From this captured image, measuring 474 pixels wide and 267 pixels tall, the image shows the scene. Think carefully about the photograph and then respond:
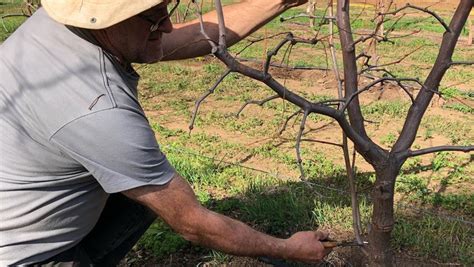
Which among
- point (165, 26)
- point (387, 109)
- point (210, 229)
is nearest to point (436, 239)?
point (210, 229)

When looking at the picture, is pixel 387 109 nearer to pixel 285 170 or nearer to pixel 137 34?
pixel 285 170

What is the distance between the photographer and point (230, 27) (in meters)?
2.47

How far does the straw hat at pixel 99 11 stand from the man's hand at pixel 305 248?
90cm

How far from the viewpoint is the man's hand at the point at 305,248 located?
181cm

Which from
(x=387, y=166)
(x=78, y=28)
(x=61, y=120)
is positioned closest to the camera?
(x=61, y=120)

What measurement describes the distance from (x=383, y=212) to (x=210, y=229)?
26.3 inches

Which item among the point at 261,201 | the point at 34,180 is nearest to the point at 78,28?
the point at 34,180

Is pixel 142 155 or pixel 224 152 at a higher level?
pixel 142 155

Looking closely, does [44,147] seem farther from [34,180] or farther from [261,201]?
[261,201]

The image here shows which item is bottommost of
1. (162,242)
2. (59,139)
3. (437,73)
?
(162,242)

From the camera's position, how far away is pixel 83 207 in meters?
1.87

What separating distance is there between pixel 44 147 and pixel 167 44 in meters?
0.98

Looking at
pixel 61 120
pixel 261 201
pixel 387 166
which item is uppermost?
pixel 61 120

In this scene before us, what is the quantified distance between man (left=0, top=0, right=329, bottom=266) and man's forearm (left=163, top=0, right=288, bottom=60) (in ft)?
2.18
